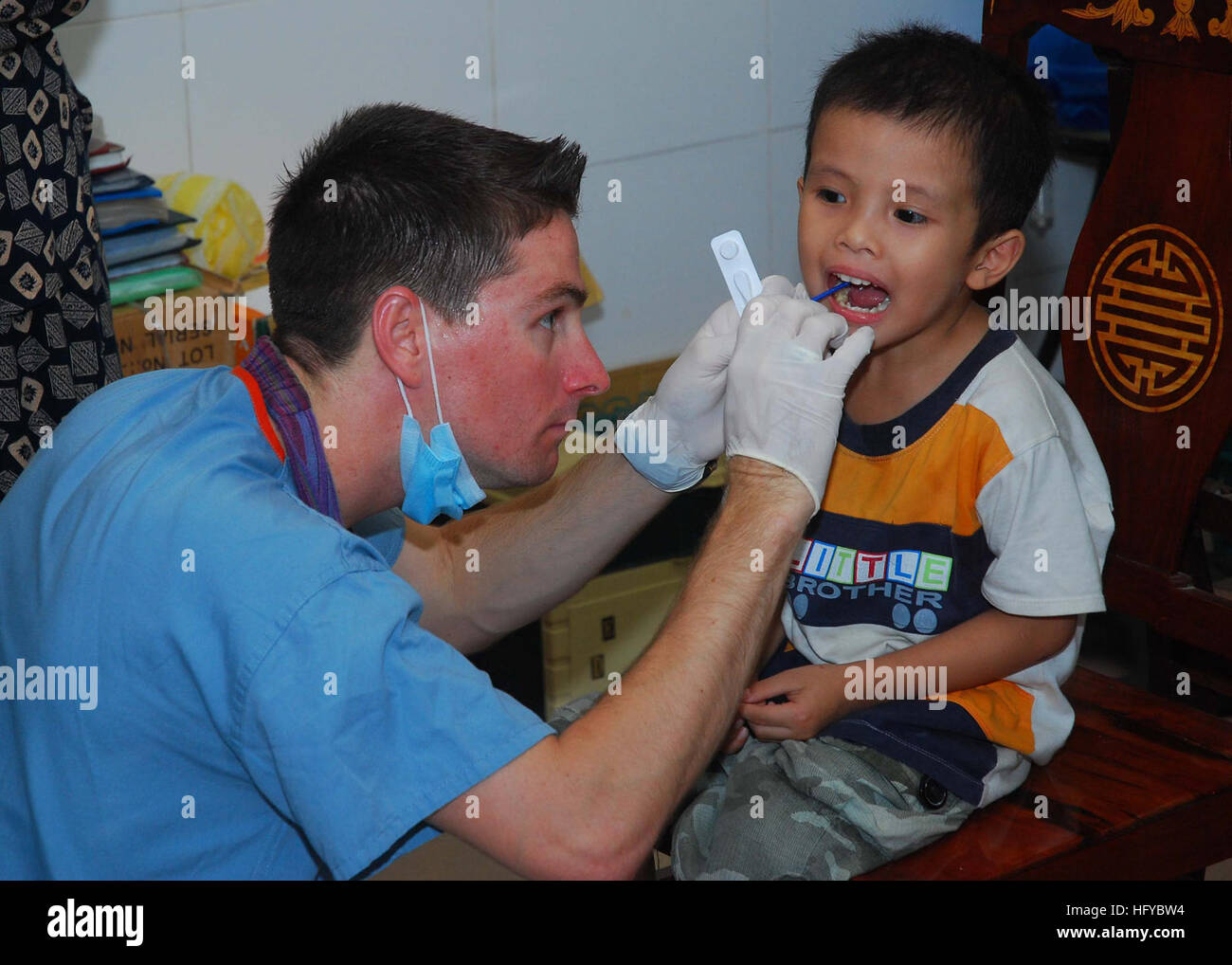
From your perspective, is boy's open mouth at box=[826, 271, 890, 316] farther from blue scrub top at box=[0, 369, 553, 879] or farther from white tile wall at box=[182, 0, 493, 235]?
white tile wall at box=[182, 0, 493, 235]

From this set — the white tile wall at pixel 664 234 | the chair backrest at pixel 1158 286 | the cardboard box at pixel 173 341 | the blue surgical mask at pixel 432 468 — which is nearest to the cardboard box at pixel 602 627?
the white tile wall at pixel 664 234

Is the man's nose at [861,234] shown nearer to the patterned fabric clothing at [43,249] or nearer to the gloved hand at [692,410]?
the gloved hand at [692,410]

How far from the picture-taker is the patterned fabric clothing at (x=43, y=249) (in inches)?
65.1

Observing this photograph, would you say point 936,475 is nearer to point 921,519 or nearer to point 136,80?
point 921,519

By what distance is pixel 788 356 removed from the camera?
1376 millimetres

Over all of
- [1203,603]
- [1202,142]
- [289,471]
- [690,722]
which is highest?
[1202,142]

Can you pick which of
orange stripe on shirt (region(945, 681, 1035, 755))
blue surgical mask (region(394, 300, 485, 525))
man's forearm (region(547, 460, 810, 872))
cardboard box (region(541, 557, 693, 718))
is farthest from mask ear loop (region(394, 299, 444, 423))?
cardboard box (region(541, 557, 693, 718))

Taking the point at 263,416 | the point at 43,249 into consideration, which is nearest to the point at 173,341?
the point at 43,249

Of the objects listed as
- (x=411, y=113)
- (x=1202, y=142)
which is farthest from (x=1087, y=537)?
(x=411, y=113)

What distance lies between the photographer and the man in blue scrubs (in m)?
1.10

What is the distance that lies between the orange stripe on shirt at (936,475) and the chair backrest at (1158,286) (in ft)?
1.04

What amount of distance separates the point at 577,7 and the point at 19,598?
1.64 metres

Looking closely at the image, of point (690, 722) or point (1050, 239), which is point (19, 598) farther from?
point (1050, 239)

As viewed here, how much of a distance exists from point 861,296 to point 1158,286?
1.22 feet
